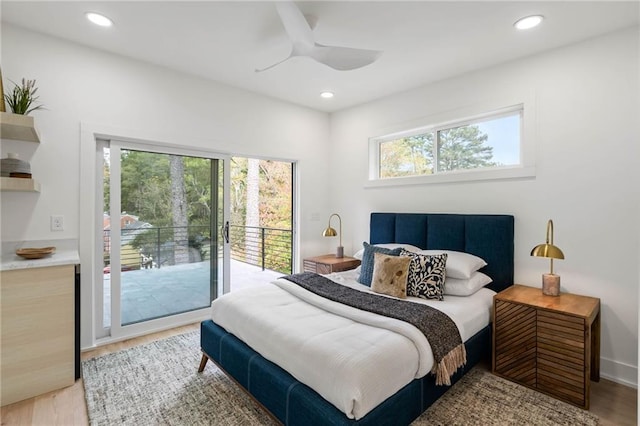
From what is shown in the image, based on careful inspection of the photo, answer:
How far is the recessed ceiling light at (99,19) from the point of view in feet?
7.70

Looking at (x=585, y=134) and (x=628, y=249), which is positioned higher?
(x=585, y=134)

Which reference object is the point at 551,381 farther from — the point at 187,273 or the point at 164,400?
the point at 187,273


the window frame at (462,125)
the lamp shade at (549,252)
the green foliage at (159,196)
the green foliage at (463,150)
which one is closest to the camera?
the lamp shade at (549,252)

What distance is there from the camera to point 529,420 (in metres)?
1.95

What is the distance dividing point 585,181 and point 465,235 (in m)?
1.03

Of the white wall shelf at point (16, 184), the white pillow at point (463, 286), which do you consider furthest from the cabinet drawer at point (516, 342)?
the white wall shelf at point (16, 184)

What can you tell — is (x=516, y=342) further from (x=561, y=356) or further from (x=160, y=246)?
(x=160, y=246)

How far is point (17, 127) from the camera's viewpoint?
2.23m

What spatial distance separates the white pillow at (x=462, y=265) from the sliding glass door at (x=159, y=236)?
2.50 metres

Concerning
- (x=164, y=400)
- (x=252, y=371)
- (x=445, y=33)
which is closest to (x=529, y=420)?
(x=252, y=371)

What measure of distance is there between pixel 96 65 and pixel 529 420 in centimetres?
435

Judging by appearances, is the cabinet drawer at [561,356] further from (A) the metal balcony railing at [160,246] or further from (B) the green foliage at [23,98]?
(B) the green foliage at [23,98]

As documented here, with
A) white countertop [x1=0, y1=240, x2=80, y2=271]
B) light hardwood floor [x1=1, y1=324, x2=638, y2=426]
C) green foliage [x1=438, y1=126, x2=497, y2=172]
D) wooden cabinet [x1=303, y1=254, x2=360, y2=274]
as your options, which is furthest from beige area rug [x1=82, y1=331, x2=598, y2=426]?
green foliage [x1=438, y1=126, x2=497, y2=172]

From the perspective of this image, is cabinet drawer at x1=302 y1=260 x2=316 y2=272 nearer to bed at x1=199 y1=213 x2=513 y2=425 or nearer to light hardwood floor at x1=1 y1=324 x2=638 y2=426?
bed at x1=199 y1=213 x2=513 y2=425
